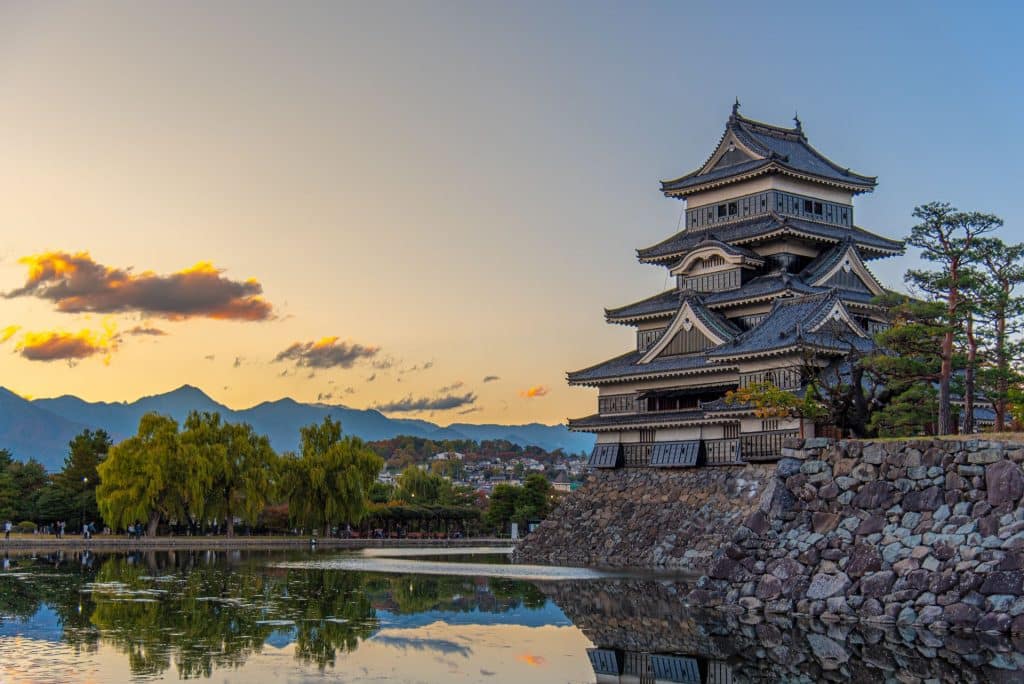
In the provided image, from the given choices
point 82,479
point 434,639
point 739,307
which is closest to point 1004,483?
point 434,639

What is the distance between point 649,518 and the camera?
44625 millimetres

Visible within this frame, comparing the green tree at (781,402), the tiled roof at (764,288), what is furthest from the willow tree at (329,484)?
the green tree at (781,402)

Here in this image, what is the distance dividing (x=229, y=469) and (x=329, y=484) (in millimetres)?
6327

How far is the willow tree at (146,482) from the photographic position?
6094cm

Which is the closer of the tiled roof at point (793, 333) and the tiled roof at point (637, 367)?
the tiled roof at point (793, 333)

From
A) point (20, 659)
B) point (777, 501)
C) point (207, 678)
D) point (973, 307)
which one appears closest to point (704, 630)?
point (777, 501)

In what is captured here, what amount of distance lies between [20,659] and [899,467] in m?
16.2

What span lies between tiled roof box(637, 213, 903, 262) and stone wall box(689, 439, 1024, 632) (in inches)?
898

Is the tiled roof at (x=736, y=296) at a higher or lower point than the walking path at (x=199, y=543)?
higher

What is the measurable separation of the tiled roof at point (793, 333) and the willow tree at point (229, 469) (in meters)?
29.9

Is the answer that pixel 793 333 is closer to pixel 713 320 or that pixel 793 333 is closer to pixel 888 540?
pixel 713 320

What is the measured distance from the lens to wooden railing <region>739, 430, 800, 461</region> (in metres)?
40.7

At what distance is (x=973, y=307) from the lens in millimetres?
32750

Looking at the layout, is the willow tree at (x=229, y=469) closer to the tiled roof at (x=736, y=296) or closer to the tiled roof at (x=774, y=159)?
the tiled roof at (x=736, y=296)
